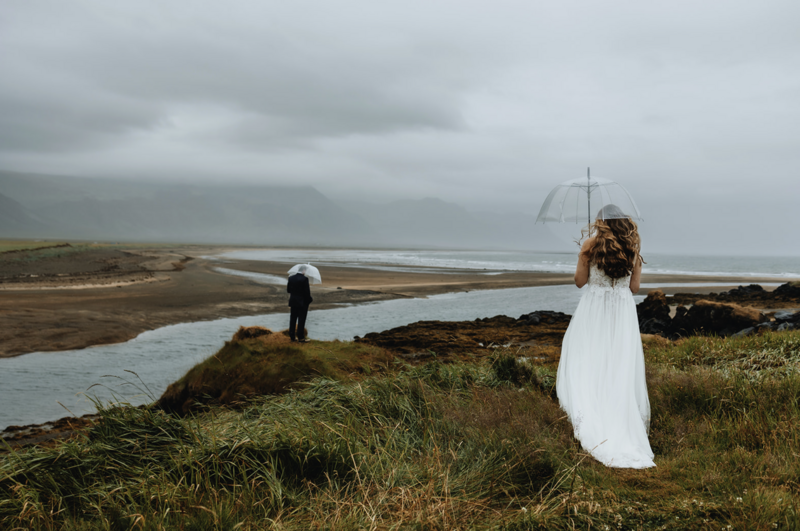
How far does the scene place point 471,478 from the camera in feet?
13.0

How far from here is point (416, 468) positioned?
400 cm

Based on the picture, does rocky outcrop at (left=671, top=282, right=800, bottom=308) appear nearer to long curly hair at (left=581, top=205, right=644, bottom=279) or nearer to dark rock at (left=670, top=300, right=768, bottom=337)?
dark rock at (left=670, top=300, right=768, bottom=337)

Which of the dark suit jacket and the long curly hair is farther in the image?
the dark suit jacket

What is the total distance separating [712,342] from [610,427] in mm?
4514

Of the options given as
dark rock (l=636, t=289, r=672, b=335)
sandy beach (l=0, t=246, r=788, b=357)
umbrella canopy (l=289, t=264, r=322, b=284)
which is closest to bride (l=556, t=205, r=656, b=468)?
umbrella canopy (l=289, t=264, r=322, b=284)

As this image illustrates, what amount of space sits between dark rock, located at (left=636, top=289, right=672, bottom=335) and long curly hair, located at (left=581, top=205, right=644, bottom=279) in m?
11.7

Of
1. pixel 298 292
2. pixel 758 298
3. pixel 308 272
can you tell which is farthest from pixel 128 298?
pixel 758 298

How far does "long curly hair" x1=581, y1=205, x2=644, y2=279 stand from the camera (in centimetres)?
511

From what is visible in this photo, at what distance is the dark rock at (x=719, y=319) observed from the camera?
13227 millimetres

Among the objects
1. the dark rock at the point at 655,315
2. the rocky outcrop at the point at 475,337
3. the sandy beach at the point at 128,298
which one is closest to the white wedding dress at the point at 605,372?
the rocky outcrop at the point at 475,337

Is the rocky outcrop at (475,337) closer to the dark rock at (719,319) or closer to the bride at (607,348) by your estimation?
the dark rock at (719,319)

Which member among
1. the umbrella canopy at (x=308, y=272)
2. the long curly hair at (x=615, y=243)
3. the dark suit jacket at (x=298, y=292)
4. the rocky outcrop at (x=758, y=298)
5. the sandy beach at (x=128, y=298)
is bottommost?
the sandy beach at (x=128, y=298)

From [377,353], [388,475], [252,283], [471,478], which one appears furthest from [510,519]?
[252,283]

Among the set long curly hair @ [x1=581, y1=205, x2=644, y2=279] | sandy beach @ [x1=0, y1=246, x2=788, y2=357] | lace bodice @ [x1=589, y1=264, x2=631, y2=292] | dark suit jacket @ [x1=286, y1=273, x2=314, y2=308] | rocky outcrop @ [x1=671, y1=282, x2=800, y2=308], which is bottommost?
sandy beach @ [x1=0, y1=246, x2=788, y2=357]
